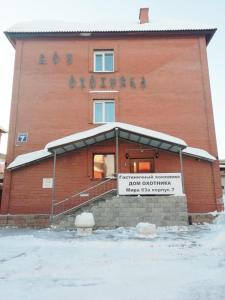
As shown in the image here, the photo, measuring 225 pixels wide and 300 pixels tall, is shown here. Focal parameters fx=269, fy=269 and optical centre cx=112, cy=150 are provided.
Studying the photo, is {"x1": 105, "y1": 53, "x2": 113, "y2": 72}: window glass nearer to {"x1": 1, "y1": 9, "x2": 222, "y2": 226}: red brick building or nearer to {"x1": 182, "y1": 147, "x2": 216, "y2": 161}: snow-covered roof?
{"x1": 1, "y1": 9, "x2": 222, "y2": 226}: red brick building

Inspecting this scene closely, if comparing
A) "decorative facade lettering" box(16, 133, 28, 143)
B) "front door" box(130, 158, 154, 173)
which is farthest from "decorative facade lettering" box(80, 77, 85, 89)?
"front door" box(130, 158, 154, 173)

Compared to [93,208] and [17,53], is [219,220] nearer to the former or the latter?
[93,208]

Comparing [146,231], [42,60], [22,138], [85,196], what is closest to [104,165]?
[85,196]

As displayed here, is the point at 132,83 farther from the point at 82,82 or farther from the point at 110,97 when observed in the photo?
the point at 82,82

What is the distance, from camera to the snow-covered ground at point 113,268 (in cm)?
385

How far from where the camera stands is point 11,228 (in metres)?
11.7

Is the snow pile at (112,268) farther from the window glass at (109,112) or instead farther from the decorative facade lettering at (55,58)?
the decorative facade lettering at (55,58)

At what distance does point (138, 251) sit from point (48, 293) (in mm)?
3064

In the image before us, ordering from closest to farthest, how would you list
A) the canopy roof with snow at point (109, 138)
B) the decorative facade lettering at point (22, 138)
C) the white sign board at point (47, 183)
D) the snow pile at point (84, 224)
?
the snow pile at point (84, 224)
the canopy roof with snow at point (109, 138)
the white sign board at point (47, 183)
the decorative facade lettering at point (22, 138)

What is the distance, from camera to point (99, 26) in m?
15.8

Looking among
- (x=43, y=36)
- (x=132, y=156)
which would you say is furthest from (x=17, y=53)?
(x=132, y=156)

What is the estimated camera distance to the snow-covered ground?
3.85m

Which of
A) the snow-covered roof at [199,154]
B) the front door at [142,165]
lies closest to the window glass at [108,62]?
the front door at [142,165]

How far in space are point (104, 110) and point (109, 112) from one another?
0.95 feet
